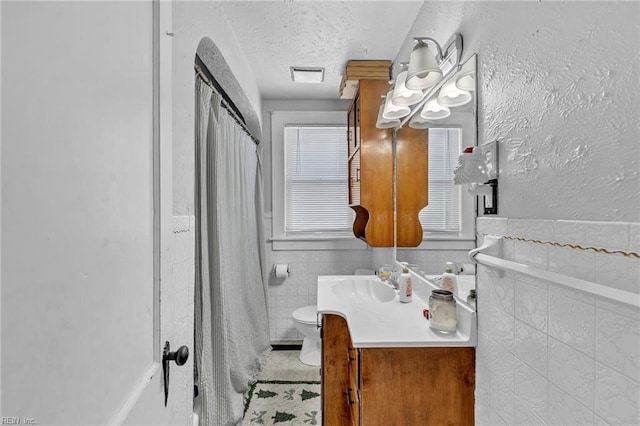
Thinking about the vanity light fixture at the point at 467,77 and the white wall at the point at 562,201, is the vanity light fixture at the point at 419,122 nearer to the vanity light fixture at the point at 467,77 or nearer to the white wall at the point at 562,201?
the vanity light fixture at the point at 467,77

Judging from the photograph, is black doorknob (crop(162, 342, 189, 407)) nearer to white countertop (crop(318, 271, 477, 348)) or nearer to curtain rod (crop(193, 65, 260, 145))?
white countertop (crop(318, 271, 477, 348))

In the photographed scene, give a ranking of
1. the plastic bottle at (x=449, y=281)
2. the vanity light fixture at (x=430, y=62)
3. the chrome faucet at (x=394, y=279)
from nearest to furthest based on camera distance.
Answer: the vanity light fixture at (x=430, y=62) < the plastic bottle at (x=449, y=281) < the chrome faucet at (x=394, y=279)

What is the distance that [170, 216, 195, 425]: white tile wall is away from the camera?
1100mm

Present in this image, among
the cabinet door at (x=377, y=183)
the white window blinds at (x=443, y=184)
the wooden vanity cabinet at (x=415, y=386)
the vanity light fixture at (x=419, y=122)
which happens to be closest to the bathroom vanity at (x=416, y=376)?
the wooden vanity cabinet at (x=415, y=386)

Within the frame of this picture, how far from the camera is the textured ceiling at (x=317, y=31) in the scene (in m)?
1.73

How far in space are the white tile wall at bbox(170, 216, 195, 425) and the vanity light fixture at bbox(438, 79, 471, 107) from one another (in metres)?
1.16

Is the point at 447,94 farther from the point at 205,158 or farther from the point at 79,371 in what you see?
the point at 79,371

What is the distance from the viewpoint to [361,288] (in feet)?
7.38

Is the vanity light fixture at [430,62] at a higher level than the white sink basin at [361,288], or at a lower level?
higher

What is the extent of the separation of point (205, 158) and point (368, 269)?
1934 mm

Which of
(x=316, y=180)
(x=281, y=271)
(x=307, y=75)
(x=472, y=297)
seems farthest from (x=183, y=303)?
(x=316, y=180)

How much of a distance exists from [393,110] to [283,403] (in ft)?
6.48

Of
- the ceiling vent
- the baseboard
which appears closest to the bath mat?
the baseboard

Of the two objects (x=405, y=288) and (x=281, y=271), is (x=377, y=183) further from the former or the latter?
(x=281, y=271)
